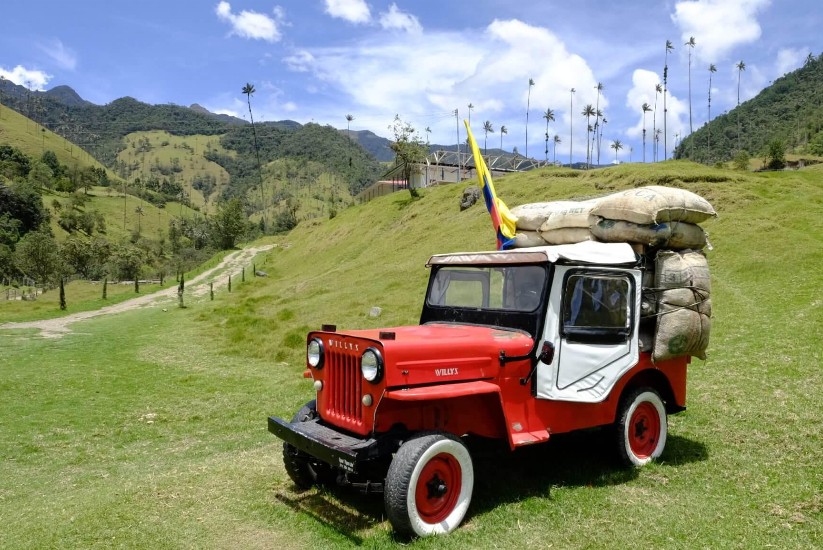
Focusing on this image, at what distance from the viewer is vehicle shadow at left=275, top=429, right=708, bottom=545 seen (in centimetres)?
637

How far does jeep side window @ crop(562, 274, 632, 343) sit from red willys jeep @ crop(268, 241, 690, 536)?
0.02m

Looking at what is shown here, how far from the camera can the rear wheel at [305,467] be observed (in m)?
6.84

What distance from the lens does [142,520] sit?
6172 millimetres

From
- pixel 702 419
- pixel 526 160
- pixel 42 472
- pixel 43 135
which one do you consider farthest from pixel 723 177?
pixel 43 135

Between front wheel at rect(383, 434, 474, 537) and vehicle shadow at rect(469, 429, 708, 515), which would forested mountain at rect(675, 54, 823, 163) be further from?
front wheel at rect(383, 434, 474, 537)

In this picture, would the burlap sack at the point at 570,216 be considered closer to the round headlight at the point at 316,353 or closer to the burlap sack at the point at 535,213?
the burlap sack at the point at 535,213

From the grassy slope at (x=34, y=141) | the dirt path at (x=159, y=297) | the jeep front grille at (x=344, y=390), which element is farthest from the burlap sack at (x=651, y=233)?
the grassy slope at (x=34, y=141)

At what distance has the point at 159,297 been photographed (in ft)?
144

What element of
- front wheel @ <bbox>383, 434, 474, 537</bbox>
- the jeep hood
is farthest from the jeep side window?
front wheel @ <bbox>383, 434, 474, 537</bbox>

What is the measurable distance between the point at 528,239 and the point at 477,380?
3494 mm

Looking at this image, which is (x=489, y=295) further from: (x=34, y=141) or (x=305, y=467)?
(x=34, y=141)

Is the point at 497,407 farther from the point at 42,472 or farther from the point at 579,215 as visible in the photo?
the point at 42,472

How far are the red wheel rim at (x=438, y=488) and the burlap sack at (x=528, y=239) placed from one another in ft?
13.4

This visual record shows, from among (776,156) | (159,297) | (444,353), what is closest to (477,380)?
(444,353)
